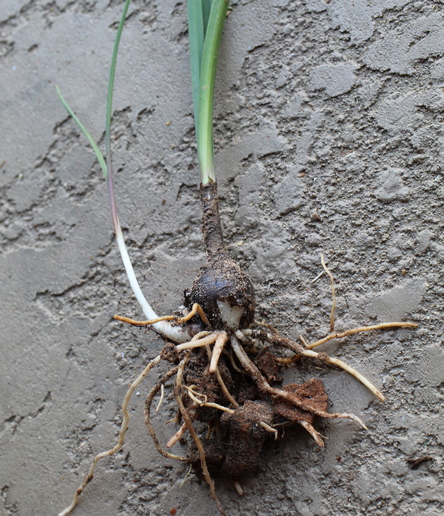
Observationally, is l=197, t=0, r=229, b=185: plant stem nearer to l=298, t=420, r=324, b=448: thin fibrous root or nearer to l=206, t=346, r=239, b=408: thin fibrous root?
l=206, t=346, r=239, b=408: thin fibrous root

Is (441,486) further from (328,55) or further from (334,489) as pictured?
(328,55)

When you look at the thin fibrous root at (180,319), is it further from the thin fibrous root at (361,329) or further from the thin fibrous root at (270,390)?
the thin fibrous root at (361,329)

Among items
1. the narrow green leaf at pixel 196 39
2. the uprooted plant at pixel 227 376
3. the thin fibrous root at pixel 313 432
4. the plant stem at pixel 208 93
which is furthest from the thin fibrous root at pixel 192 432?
the narrow green leaf at pixel 196 39

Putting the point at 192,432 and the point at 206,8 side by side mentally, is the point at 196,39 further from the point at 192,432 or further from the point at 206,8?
the point at 192,432

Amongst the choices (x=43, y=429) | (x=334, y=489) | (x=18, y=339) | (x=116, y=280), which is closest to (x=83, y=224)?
(x=116, y=280)

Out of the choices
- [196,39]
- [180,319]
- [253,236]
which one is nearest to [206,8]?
[196,39]

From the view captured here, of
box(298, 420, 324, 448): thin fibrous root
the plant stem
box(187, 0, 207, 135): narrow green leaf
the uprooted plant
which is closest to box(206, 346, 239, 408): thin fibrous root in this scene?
the uprooted plant
